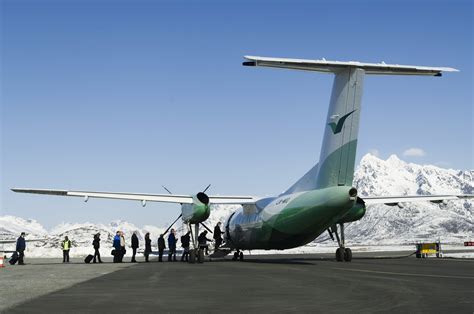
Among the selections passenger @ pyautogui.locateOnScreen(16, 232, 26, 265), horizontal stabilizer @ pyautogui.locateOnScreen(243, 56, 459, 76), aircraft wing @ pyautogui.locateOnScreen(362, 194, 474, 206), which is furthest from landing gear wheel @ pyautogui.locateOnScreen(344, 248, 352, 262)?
passenger @ pyautogui.locateOnScreen(16, 232, 26, 265)

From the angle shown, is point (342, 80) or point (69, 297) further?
point (342, 80)

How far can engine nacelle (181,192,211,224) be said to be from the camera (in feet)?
105

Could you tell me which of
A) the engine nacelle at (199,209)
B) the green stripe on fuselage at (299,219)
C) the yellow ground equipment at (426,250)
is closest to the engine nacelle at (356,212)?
the green stripe on fuselage at (299,219)

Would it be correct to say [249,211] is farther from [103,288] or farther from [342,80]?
[103,288]

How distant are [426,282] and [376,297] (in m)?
4.23

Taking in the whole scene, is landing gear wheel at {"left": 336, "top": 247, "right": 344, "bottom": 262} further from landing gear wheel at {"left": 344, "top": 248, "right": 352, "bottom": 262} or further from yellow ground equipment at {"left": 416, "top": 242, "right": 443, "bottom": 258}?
yellow ground equipment at {"left": 416, "top": 242, "right": 443, "bottom": 258}

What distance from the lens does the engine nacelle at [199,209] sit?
32000 millimetres

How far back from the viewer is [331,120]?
85.5ft

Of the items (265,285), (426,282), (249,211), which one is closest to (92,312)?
(265,285)

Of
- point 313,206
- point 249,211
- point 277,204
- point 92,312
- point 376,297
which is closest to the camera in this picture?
point 92,312

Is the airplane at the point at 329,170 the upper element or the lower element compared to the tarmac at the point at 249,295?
upper

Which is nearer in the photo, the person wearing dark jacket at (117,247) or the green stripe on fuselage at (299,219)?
the green stripe on fuselage at (299,219)

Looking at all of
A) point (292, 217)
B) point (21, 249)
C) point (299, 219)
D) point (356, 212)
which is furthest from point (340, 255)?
point (21, 249)

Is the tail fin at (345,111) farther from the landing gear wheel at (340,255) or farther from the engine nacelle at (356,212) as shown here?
the landing gear wheel at (340,255)
